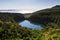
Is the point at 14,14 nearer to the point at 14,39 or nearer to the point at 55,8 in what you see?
the point at 55,8

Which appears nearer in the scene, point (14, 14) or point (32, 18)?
point (14, 14)

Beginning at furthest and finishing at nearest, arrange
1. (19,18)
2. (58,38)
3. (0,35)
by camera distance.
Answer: (19,18), (0,35), (58,38)

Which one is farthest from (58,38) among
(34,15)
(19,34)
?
(34,15)

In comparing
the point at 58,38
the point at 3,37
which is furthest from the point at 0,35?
the point at 58,38

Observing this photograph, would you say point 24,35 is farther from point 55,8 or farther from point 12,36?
point 55,8

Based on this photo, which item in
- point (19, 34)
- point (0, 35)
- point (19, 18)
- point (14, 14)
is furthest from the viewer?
point (19, 18)

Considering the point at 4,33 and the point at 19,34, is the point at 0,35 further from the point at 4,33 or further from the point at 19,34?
the point at 19,34

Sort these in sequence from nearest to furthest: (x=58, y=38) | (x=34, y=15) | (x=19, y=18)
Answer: (x=58, y=38) → (x=19, y=18) → (x=34, y=15)

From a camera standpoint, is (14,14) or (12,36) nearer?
(12,36)

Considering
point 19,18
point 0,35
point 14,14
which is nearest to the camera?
point 0,35
